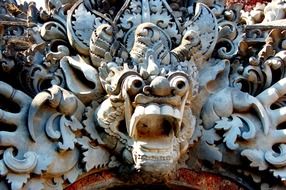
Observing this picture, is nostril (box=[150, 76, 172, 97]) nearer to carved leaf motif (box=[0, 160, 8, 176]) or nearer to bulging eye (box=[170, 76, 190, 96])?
bulging eye (box=[170, 76, 190, 96])

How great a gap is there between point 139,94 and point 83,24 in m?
0.85

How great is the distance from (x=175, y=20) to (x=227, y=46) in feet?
1.42

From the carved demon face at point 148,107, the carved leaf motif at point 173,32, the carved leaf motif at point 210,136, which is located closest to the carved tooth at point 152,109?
the carved demon face at point 148,107

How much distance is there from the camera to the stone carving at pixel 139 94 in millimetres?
5895

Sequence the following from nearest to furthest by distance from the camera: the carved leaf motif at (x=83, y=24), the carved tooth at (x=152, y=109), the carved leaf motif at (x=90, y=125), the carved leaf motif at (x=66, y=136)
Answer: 1. the carved tooth at (x=152, y=109)
2. the carved leaf motif at (x=66, y=136)
3. the carved leaf motif at (x=90, y=125)
4. the carved leaf motif at (x=83, y=24)

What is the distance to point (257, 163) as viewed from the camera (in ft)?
20.6

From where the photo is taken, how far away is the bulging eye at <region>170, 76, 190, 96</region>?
5809mm

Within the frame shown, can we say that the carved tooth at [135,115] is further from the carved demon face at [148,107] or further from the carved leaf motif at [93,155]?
the carved leaf motif at [93,155]

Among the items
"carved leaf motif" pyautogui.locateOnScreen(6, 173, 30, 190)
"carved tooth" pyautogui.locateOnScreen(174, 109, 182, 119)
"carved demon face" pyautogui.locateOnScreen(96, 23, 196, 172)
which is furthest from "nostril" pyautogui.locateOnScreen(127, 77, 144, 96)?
"carved leaf motif" pyautogui.locateOnScreen(6, 173, 30, 190)

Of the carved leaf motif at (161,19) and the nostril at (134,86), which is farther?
the carved leaf motif at (161,19)

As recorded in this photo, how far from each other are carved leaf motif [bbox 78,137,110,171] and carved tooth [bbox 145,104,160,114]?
0.53 meters

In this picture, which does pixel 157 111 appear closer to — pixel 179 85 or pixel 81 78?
pixel 179 85

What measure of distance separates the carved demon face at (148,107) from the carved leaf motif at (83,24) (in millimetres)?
347

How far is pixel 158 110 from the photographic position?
5770 mm
